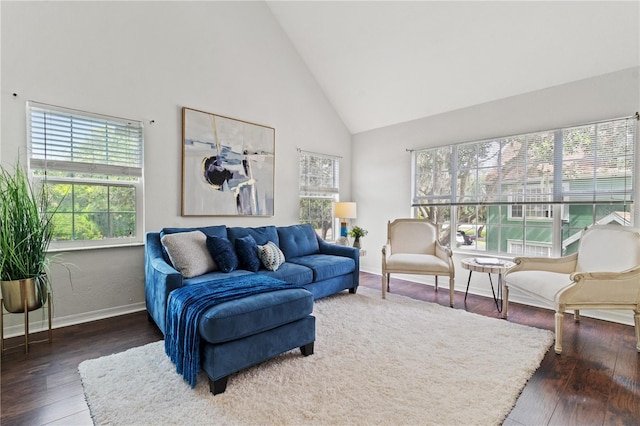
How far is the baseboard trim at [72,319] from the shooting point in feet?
8.63

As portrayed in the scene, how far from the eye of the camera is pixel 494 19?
312cm

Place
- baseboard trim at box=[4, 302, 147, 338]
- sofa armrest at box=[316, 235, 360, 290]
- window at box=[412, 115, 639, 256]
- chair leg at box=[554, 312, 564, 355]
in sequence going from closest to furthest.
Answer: chair leg at box=[554, 312, 564, 355], baseboard trim at box=[4, 302, 147, 338], window at box=[412, 115, 639, 256], sofa armrest at box=[316, 235, 360, 290]

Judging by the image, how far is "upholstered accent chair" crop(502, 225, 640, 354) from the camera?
7.82ft

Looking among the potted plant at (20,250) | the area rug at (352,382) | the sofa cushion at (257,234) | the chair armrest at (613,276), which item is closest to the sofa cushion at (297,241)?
the sofa cushion at (257,234)

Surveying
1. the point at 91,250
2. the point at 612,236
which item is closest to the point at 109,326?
the point at 91,250

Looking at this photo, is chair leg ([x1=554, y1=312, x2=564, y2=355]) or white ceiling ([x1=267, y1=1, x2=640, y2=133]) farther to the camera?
white ceiling ([x1=267, y1=1, x2=640, y2=133])

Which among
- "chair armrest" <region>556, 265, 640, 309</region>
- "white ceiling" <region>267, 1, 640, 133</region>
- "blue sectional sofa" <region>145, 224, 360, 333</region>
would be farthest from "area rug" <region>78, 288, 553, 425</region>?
"white ceiling" <region>267, 1, 640, 133</region>

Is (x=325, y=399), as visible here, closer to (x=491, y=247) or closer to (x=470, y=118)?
(x=491, y=247)

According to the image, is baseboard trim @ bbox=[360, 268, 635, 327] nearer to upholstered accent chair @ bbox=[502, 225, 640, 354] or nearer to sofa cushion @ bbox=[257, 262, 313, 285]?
upholstered accent chair @ bbox=[502, 225, 640, 354]

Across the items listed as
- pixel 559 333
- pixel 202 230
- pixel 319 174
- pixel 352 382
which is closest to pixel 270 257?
pixel 202 230

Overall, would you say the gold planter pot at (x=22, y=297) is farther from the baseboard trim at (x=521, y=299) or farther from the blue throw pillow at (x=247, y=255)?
the baseboard trim at (x=521, y=299)

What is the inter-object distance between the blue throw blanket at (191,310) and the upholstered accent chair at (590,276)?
2.20 metres

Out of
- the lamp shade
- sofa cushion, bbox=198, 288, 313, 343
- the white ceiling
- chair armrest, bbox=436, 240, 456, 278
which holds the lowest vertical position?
sofa cushion, bbox=198, 288, 313, 343

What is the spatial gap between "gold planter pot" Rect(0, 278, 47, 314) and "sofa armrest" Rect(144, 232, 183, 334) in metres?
0.80
